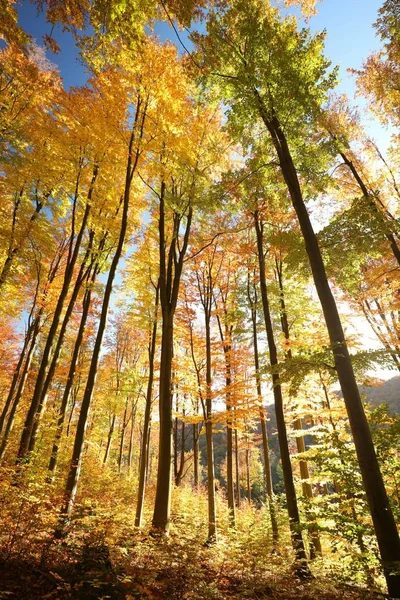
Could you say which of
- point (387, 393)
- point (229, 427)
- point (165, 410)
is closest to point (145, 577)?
point (165, 410)

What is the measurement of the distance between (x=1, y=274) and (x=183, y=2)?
10170 millimetres

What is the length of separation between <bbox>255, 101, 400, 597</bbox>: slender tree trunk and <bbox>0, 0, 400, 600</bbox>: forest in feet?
0.09

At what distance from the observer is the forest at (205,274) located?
5.14 m

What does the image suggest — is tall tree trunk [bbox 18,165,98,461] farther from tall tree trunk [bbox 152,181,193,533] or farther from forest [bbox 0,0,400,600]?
tall tree trunk [bbox 152,181,193,533]

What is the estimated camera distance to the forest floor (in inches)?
149

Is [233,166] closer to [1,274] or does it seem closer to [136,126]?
[136,126]

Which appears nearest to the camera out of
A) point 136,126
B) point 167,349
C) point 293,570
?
point 293,570

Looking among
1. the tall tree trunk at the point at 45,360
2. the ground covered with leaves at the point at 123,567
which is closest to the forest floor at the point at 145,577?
the ground covered with leaves at the point at 123,567

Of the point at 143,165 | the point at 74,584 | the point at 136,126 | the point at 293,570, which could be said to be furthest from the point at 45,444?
the point at 136,126

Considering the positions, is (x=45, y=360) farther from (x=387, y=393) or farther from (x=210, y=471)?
(x=387, y=393)

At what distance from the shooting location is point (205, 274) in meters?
13.7

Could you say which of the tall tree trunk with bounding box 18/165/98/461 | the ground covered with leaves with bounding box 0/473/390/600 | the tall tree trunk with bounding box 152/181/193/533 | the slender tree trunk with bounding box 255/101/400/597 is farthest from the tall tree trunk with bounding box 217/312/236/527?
the tall tree trunk with bounding box 18/165/98/461

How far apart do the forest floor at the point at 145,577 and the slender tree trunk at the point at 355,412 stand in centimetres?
69

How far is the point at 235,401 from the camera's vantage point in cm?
1109
